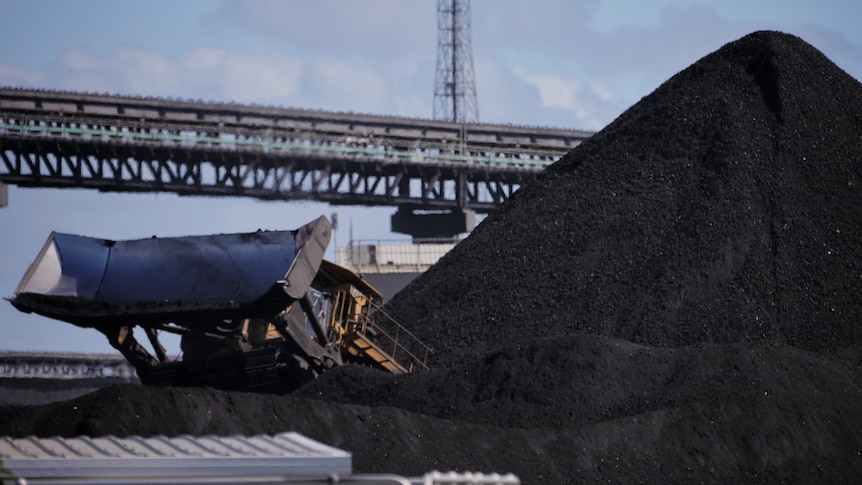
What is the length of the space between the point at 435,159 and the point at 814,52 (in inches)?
897

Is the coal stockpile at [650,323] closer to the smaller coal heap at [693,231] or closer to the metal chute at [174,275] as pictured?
the smaller coal heap at [693,231]

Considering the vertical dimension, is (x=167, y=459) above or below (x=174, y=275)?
below

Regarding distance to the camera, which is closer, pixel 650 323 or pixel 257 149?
pixel 650 323

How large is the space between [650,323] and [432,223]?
29.8m

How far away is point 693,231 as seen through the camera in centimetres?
2605

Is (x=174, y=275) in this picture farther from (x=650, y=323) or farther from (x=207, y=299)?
(x=650, y=323)

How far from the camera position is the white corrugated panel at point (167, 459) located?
8.55 m

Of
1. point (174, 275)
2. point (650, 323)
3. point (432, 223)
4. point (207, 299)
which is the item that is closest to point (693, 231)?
point (650, 323)

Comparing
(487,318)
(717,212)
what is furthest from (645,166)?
(487,318)

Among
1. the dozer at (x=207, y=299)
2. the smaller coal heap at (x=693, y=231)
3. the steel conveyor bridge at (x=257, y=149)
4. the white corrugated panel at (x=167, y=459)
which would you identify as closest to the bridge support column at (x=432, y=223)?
the steel conveyor bridge at (x=257, y=149)

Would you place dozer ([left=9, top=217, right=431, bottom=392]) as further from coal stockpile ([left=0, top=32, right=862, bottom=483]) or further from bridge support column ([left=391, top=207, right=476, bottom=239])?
bridge support column ([left=391, top=207, right=476, bottom=239])

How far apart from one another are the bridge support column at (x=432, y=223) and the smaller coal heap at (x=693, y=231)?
21.6 metres

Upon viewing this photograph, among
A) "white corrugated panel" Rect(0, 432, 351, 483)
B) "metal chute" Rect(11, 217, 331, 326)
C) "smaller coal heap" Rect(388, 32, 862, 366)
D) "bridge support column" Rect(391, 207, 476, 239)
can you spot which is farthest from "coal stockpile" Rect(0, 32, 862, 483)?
"bridge support column" Rect(391, 207, 476, 239)

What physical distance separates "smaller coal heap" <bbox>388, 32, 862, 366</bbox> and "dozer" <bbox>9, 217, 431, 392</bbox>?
413 centimetres
